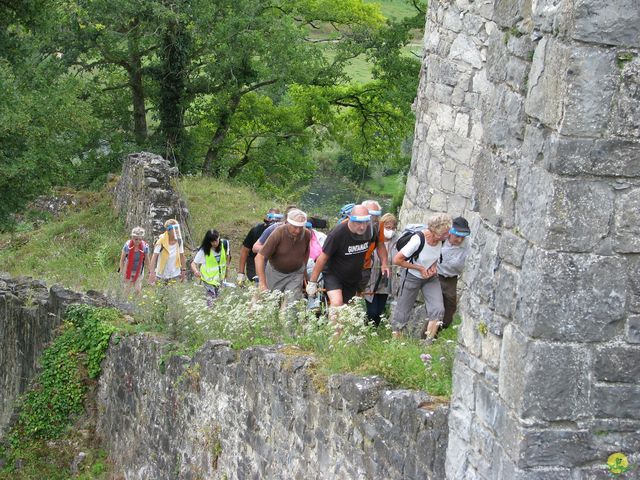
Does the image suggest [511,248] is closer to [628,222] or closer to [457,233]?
[628,222]

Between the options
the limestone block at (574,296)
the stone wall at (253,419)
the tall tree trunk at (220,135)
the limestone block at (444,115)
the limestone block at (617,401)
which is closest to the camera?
the limestone block at (574,296)

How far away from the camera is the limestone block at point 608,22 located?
3771 millimetres

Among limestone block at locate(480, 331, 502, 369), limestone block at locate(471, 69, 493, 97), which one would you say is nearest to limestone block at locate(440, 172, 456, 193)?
limestone block at locate(471, 69, 493, 97)

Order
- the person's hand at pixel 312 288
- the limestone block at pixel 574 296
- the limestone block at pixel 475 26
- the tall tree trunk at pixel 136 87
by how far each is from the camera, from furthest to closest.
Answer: the tall tree trunk at pixel 136 87
the limestone block at pixel 475 26
the person's hand at pixel 312 288
the limestone block at pixel 574 296

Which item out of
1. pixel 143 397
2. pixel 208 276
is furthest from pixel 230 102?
pixel 143 397

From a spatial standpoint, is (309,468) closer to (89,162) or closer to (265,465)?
(265,465)

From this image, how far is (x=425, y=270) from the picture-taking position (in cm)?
884

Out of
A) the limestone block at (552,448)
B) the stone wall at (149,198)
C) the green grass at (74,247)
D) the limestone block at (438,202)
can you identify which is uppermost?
the limestone block at (552,448)

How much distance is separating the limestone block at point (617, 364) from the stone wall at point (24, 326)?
8348 mm

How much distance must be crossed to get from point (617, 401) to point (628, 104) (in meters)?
1.20

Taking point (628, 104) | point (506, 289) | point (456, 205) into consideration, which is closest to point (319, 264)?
point (456, 205)

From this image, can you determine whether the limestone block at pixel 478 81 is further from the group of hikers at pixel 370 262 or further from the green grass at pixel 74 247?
the green grass at pixel 74 247

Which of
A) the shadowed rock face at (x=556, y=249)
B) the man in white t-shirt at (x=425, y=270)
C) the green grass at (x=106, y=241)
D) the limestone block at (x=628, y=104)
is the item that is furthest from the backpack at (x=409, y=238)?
the limestone block at (x=628, y=104)

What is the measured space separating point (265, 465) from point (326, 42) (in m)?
23.9
